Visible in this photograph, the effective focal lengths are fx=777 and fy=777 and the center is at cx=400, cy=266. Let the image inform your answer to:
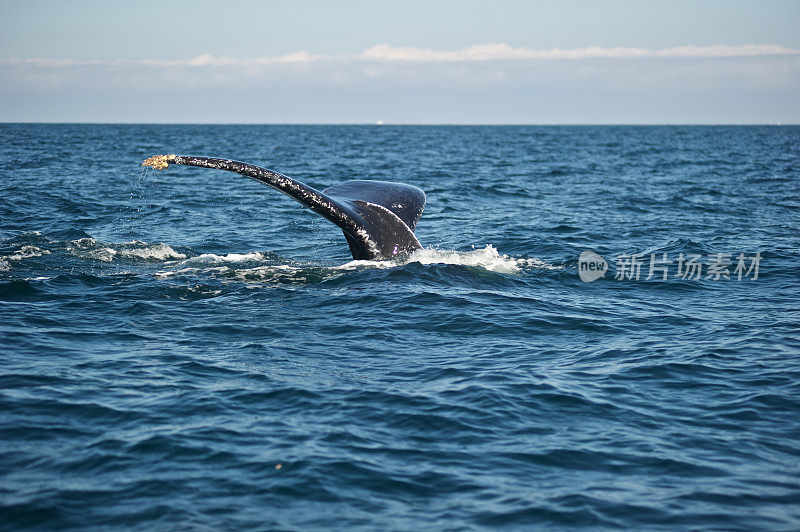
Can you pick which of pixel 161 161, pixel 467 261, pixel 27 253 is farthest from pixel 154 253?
pixel 467 261

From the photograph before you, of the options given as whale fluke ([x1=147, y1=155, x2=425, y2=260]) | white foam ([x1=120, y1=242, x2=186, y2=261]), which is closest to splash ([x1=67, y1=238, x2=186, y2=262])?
white foam ([x1=120, y1=242, x2=186, y2=261])

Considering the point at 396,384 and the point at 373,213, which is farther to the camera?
the point at 373,213

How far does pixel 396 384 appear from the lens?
786 cm

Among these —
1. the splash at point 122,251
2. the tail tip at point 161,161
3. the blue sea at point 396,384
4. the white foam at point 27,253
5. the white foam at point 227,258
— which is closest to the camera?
the blue sea at point 396,384

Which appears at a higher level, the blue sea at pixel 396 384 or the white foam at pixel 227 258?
the white foam at pixel 227 258

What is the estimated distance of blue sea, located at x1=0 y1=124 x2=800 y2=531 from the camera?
557 cm

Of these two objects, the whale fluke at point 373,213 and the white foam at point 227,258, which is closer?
the whale fluke at point 373,213

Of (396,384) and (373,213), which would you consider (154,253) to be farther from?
(396,384)

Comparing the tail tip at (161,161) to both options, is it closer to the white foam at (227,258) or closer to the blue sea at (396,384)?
the blue sea at (396,384)

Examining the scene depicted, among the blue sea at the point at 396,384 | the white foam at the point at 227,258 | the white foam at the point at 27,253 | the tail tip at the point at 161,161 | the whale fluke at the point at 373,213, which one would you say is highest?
the tail tip at the point at 161,161

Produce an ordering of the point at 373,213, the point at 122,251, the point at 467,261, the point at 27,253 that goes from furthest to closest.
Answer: the point at 122,251, the point at 467,261, the point at 27,253, the point at 373,213

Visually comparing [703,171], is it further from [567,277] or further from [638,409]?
[638,409]

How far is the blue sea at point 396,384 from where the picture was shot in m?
5.57

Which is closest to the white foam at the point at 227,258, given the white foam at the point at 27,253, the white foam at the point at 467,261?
the white foam at the point at 467,261
